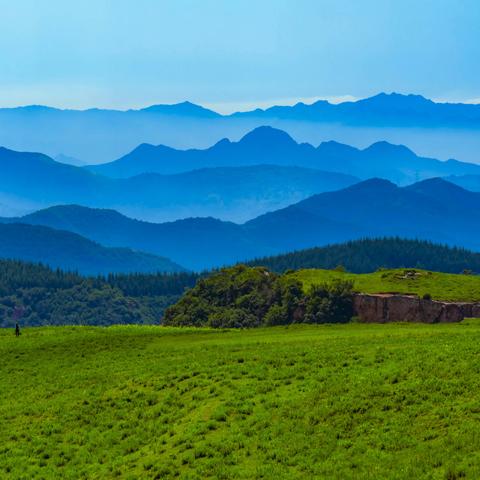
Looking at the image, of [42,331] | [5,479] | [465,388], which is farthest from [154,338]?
[465,388]

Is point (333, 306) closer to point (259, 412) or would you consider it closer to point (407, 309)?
point (407, 309)

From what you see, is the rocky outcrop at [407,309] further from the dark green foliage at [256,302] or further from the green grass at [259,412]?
the green grass at [259,412]

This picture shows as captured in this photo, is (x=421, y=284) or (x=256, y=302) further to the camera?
(x=256, y=302)

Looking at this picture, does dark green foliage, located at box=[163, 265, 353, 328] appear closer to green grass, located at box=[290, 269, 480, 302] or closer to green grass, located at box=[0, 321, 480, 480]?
green grass, located at box=[290, 269, 480, 302]

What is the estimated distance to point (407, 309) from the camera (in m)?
127

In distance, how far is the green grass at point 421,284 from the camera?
127562 mm

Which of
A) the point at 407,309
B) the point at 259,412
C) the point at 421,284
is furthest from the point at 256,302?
the point at 259,412

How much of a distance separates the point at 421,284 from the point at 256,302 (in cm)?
3088

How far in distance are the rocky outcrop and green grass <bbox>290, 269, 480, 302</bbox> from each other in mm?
2075

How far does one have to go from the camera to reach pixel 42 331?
82062 mm

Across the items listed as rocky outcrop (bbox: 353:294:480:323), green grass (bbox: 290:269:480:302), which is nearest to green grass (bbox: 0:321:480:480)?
rocky outcrop (bbox: 353:294:480:323)

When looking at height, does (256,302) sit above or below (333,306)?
above

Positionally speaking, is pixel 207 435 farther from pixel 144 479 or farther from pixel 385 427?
pixel 385 427

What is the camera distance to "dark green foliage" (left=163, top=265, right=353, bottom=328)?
439 ft
